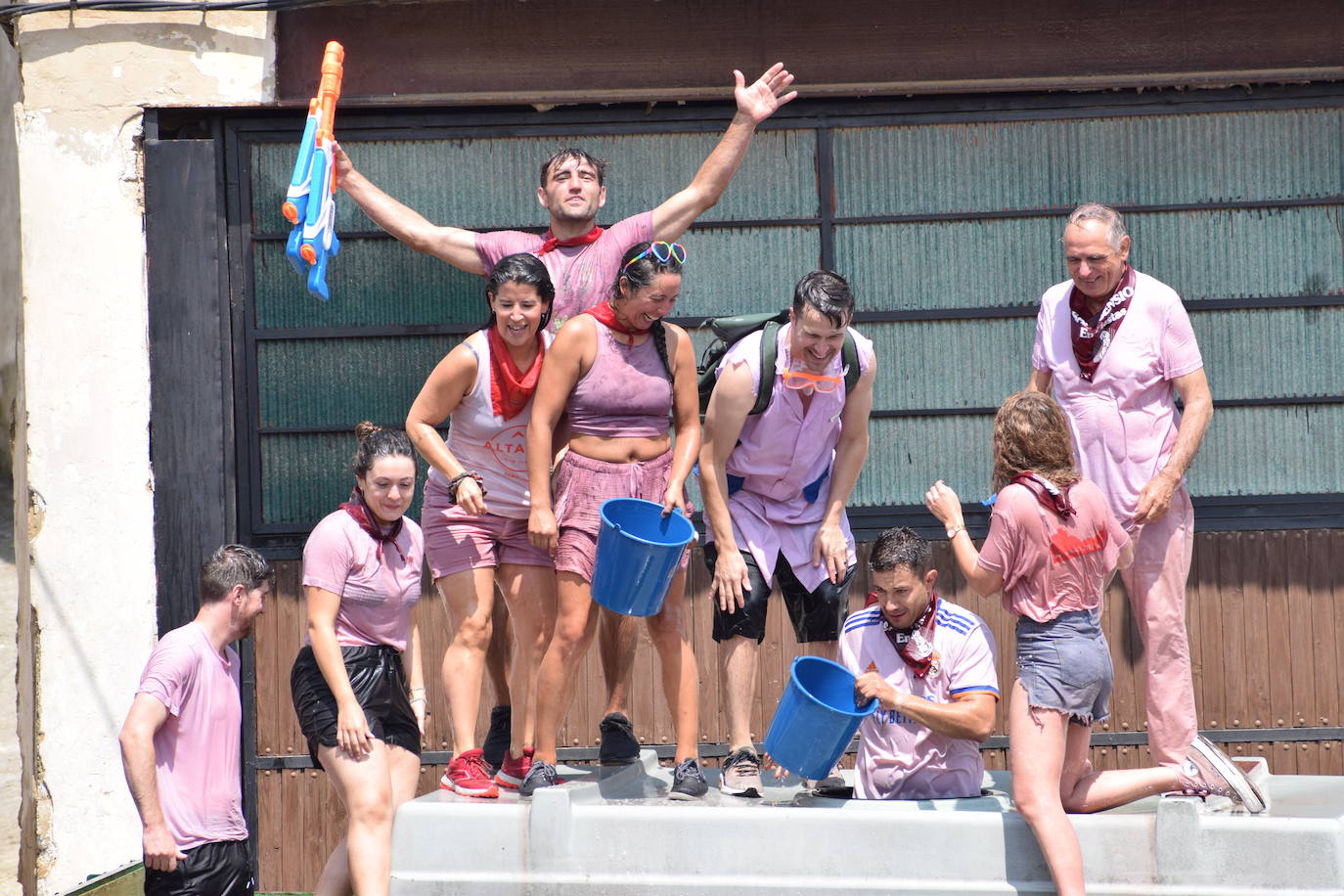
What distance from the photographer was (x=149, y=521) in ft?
20.8

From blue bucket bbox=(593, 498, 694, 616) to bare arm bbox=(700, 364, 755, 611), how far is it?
9.7 inches

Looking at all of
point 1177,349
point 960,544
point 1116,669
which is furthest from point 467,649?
point 1116,669

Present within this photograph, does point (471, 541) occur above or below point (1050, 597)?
above

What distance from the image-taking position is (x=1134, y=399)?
4645mm

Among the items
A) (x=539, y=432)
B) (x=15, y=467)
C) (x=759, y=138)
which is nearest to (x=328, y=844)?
(x=15, y=467)

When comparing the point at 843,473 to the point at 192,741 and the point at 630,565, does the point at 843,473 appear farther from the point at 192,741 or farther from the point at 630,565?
the point at 192,741

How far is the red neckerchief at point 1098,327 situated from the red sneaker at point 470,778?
7.85 feet

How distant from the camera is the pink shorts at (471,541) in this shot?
4.79 meters

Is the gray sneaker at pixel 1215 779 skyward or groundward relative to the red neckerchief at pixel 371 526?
groundward

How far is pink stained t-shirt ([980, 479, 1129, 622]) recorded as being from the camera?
4.09m

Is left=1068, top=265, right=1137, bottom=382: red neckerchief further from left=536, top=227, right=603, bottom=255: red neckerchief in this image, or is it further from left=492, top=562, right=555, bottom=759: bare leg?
left=492, top=562, right=555, bottom=759: bare leg

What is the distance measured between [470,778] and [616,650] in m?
0.72

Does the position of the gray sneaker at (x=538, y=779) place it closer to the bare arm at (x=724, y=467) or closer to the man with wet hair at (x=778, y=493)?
the man with wet hair at (x=778, y=493)

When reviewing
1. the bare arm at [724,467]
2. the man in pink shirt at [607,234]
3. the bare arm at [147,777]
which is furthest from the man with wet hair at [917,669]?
the bare arm at [147,777]
